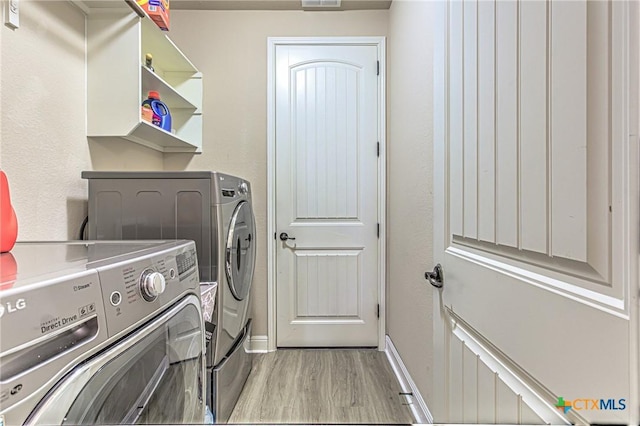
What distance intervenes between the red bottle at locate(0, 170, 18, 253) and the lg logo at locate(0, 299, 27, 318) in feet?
1.81

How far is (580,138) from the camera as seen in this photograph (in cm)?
49

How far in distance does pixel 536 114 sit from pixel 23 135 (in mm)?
1617

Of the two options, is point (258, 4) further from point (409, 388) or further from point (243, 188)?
point (409, 388)

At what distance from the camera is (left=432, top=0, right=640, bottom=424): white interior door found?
0.43 metres

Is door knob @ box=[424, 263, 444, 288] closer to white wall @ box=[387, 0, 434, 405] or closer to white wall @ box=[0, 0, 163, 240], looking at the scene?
white wall @ box=[387, 0, 434, 405]

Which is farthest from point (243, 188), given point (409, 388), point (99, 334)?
point (409, 388)

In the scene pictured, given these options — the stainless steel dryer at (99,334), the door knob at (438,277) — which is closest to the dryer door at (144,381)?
the stainless steel dryer at (99,334)

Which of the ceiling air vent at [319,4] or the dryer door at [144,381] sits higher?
the ceiling air vent at [319,4]

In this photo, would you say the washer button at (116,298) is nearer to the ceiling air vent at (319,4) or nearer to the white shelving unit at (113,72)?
the white shelving unit at (113,72)

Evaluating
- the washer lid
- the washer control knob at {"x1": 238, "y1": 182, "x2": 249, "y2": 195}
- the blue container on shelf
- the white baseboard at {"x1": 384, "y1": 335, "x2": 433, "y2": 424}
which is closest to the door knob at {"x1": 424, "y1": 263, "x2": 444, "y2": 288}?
the white baseboard at {"x1": 384, "y1": 335, "x2": 433, "y2": 424}

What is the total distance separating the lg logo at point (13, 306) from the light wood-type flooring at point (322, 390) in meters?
1.50

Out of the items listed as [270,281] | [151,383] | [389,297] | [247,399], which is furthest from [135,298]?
[389,297]

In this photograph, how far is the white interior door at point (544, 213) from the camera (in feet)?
1.42

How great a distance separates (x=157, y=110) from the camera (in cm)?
196
